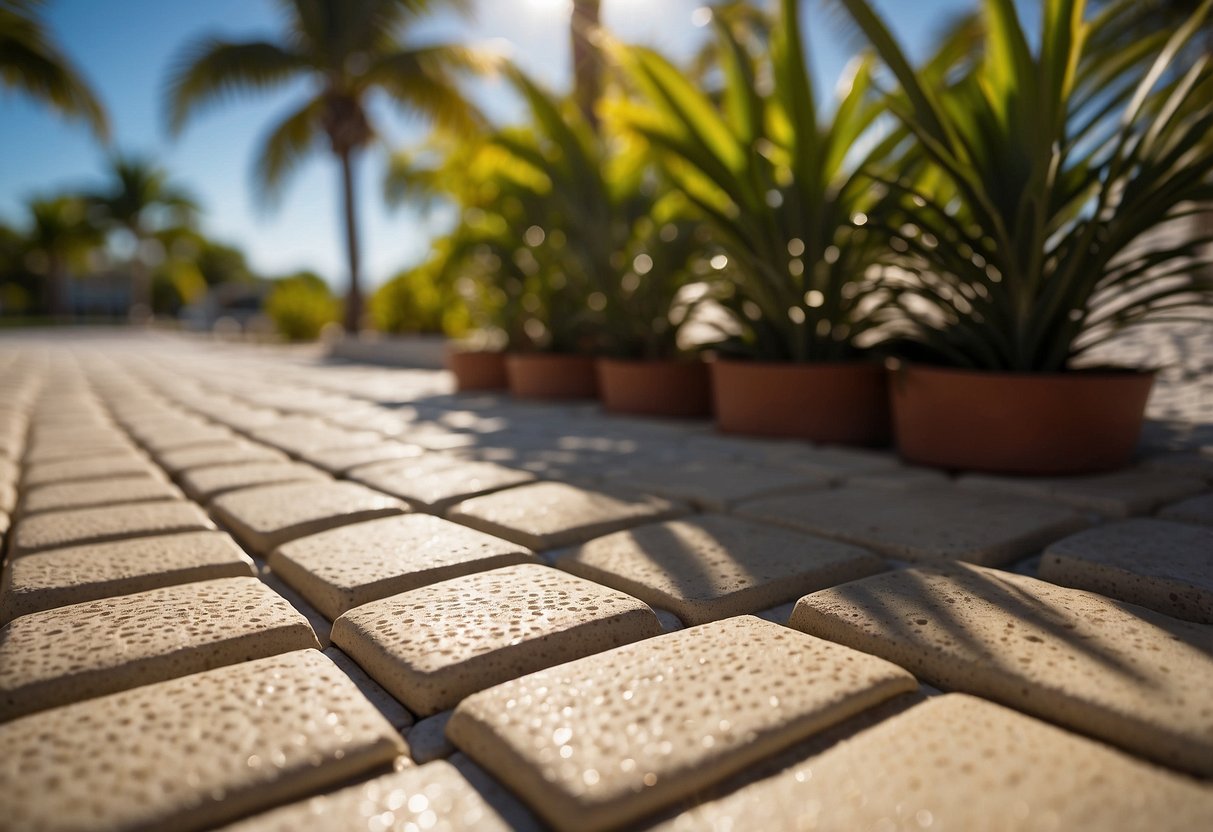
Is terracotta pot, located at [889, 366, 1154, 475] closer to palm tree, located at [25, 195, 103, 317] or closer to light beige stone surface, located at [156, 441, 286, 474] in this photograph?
light beige stone surface, located at [156, 441, 286, 474]

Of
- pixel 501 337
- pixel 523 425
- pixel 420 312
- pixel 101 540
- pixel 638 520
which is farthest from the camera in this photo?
pixel 420 312

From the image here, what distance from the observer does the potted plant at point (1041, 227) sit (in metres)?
1.26

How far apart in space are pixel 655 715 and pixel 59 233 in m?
34.7

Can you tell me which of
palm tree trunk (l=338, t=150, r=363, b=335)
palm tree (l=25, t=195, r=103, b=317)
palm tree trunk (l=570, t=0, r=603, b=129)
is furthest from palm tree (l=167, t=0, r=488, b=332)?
palm tree (l=25, t=195, r=103, b=317)

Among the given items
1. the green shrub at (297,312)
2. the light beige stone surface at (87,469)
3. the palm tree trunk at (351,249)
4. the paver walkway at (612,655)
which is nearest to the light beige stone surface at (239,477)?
the paver walkway at (612,655)

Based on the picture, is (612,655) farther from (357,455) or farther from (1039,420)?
(357,455)

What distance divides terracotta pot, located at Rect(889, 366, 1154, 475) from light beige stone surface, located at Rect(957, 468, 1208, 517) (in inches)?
1.6

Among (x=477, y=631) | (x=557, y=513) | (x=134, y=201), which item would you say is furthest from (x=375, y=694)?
(x=134, y=201)

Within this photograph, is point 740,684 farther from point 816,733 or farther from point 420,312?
point 420,312

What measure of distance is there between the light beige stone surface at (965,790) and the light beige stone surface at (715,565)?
0.88 feet

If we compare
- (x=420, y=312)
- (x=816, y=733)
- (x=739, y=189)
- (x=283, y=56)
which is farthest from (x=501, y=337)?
(x=283, y=56)

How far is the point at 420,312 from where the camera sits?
7.99 metres

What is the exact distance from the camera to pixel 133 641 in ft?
2.22

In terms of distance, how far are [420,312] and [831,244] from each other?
670cm
